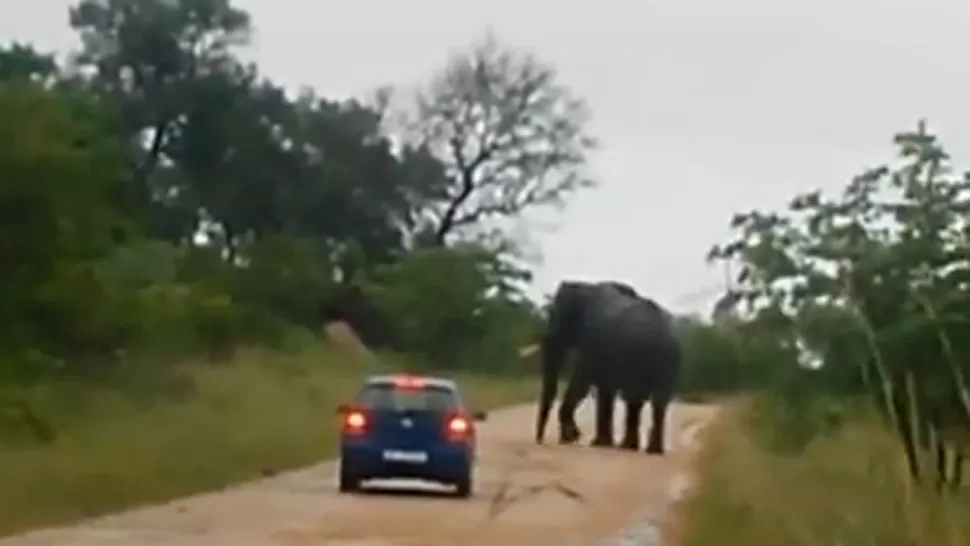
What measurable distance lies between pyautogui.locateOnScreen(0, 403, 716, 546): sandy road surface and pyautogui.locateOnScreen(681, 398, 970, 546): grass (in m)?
1.45

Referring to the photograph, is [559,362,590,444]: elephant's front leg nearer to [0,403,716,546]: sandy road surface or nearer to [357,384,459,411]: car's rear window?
[0,403,716,546]: sandy road surface

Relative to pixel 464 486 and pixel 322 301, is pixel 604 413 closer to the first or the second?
pixel 464 486

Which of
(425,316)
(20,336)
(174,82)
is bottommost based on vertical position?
(20,336)

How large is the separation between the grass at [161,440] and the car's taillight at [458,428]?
3.49 m

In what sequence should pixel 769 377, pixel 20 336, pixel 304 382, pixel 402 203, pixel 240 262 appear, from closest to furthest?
pixel 769 377
pixel 20 336
pixel 304 382
pixel 240 262
pixel 402 203

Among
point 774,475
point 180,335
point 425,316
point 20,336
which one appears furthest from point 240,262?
point 774,475

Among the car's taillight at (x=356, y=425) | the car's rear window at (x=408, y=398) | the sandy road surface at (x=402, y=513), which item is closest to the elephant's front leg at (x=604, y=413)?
the sandy road surface at (x=402, y=513)

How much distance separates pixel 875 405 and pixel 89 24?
244ft

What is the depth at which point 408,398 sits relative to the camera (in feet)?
→ 104

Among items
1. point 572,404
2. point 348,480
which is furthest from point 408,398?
point 572,404

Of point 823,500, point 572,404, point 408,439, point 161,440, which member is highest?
point 572,404

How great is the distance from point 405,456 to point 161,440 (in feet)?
19.2

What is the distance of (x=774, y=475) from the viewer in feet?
72.4

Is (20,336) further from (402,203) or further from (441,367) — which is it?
(402,203)
